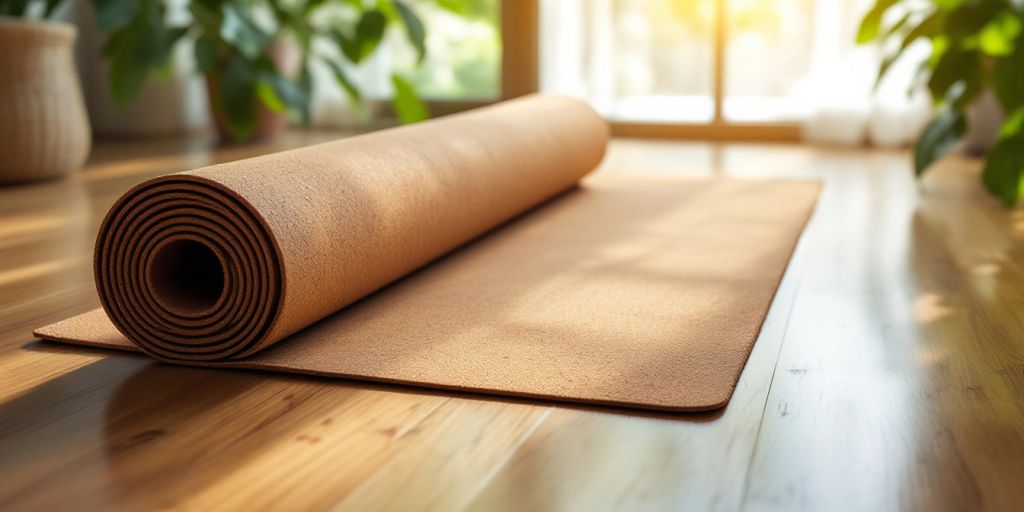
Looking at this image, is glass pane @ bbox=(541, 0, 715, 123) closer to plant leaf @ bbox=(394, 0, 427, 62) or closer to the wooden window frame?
the wooden window frame

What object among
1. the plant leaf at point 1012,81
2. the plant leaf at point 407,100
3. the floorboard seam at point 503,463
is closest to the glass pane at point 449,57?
the plant leaf at point 407,100

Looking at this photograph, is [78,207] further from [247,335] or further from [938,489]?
Answer: [938,489]

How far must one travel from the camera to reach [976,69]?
8.18ft

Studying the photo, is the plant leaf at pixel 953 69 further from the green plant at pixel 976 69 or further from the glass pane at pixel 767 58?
the glass pane at pixel 767 58

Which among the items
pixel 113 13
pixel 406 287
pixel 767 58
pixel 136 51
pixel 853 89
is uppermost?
pixel 113 13

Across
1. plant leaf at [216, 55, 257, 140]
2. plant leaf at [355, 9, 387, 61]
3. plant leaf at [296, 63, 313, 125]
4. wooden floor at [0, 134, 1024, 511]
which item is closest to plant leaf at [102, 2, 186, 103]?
plant leaf at [216, 55, 257, 140]

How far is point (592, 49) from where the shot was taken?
4.25m

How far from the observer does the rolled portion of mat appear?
1.31 m

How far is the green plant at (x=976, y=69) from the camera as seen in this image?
2332 millimetres

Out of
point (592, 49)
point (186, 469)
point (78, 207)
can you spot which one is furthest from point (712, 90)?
point (186, 469)

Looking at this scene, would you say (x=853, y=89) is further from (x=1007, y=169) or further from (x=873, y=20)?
(x=1007, y=169)

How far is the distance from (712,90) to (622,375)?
314 cm

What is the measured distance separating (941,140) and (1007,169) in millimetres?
270

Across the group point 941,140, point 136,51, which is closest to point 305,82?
point 136,51
